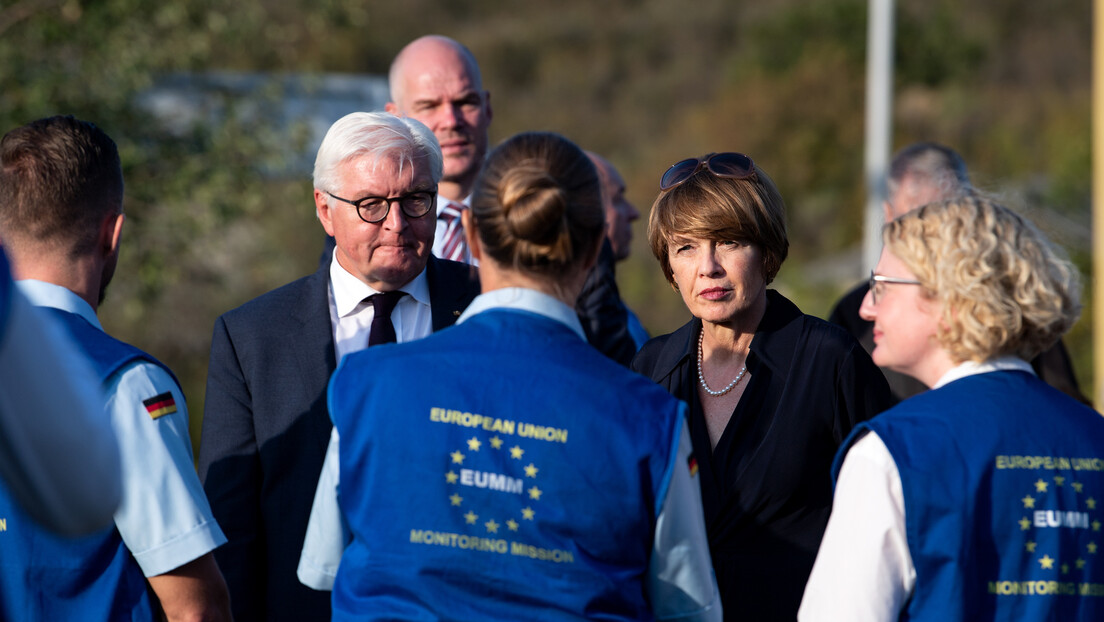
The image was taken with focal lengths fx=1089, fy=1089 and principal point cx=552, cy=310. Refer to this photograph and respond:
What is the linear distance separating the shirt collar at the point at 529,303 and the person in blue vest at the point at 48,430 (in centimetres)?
100

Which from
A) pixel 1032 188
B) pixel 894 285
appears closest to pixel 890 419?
pixel 894 285

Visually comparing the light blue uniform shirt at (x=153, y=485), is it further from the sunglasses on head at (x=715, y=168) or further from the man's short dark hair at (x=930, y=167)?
the man's short dark hair at (x=930, y=167)

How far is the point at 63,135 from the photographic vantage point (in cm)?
259

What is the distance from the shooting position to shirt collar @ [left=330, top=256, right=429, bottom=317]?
337 cm

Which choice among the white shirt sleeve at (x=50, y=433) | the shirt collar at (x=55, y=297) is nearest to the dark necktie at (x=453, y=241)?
the shirt collar at (x=55, y=297)

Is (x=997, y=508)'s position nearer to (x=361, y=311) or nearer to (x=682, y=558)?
(x=682, y=558)

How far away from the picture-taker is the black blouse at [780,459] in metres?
2.98

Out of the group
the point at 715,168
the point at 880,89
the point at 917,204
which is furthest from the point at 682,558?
the point at 880,89

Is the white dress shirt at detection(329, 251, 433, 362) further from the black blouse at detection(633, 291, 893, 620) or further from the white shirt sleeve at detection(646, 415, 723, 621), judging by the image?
the white shirt sleeve at detection(646, 415, 723, 621)

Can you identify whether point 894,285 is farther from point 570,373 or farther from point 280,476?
point 280,476

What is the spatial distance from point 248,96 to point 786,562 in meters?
9.16

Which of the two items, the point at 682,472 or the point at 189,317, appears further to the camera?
the point at 189,317

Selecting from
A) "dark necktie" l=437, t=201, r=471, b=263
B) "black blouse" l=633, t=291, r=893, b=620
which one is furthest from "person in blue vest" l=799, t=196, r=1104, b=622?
"dark necktie" l=437, t=201, r=471, b=263

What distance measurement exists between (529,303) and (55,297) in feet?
3.80
